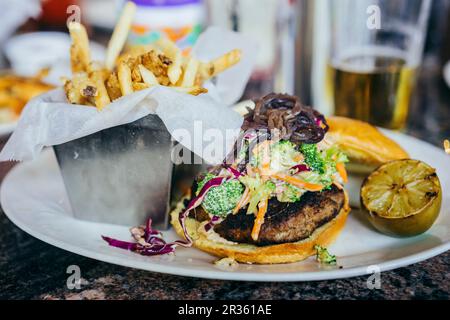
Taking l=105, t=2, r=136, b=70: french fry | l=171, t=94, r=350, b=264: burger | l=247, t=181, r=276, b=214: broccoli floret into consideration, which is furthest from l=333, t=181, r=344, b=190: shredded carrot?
l=105, t=2, r=136, b=70: french fry

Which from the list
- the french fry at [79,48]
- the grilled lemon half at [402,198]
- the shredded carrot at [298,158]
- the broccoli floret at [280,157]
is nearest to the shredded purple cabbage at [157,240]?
the broccoli floret at [280,157]

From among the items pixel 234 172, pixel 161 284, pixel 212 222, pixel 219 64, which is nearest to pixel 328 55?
pixel 219 64

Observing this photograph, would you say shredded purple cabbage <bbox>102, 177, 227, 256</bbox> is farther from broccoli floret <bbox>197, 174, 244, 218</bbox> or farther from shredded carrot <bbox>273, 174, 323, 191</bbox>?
shredded carrot <bbox>273, 174, 323, 191</bbox>

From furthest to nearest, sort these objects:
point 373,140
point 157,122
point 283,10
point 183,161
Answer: point 283,10 < point 373,140 < point 183,161 < point 157,122

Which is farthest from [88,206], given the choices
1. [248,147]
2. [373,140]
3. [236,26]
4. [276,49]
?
[276,49]
